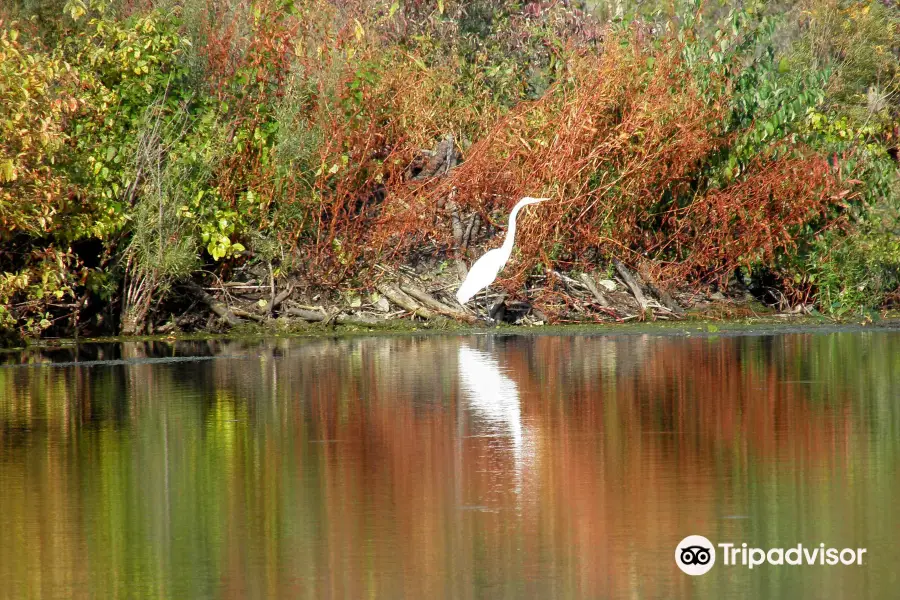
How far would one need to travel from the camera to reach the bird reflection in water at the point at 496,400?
9.61 meters

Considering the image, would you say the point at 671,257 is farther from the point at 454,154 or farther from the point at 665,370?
the point at 665,370

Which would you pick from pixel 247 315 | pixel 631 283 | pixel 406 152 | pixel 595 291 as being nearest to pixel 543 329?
pixel 595 291

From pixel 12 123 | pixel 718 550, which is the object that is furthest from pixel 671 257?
pixel 718 550

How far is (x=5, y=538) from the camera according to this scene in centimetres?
725

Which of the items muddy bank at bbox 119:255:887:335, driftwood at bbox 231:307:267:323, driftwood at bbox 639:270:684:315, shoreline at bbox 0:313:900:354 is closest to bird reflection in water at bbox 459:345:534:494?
shoreline at bbox 0:313:900:354

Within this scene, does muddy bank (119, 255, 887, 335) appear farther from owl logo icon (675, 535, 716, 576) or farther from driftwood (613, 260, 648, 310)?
owl logo icon (675, 535, 716, 576)

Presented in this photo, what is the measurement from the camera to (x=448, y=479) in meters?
8.56

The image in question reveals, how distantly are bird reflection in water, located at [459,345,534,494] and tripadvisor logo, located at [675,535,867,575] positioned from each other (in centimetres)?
163

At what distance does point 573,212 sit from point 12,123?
8479mm

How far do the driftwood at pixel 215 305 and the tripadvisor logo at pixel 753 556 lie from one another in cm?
1524

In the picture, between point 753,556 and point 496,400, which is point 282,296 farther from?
point 753,556

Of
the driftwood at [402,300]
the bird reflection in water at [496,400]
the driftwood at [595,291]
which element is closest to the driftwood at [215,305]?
the driftwood at [402,300]

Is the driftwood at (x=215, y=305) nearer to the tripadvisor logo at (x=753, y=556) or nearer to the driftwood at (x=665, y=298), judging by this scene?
the driftwood at (x=665, y=298)

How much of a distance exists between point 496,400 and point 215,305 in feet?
33.5
